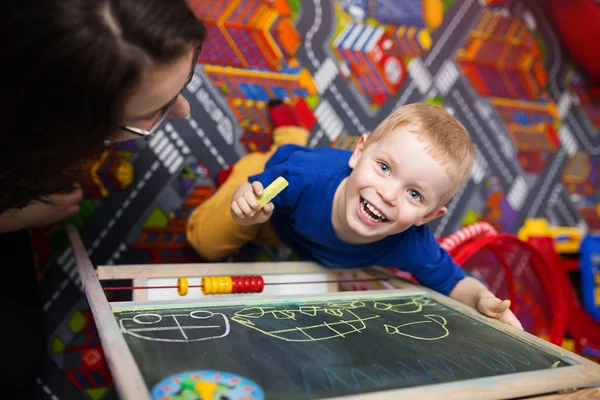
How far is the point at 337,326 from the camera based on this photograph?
0.84 metres

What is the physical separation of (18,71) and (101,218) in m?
0.74

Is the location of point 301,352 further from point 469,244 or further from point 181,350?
point 469,244

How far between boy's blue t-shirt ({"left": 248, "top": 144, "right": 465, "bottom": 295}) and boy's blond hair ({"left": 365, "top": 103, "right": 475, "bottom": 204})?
0.14 metres

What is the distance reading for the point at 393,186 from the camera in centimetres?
95

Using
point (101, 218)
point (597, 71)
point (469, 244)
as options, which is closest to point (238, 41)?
point (101, 218)

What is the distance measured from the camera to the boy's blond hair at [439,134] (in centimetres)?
95

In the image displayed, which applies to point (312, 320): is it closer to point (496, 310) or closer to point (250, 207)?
point (250, 207)

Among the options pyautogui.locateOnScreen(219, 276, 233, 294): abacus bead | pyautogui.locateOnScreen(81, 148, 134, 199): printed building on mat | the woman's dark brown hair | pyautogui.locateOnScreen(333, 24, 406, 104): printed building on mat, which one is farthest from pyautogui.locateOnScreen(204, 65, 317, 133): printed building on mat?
the woman's dark brown hair

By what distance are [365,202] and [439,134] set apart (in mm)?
181

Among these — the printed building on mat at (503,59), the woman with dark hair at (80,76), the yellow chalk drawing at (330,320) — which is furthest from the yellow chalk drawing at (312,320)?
the printed building on mat at (503,59)

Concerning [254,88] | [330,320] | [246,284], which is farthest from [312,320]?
[254,88]

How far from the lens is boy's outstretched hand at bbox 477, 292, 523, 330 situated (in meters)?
0.99

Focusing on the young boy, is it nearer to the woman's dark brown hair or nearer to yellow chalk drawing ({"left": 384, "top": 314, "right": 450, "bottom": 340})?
yellow chalk drawing ({"left": 384, "top": 314, "right": 450, "bottom": 340})

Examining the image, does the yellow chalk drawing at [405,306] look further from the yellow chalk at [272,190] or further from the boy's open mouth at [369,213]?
the yellow chalk at [272,190]
